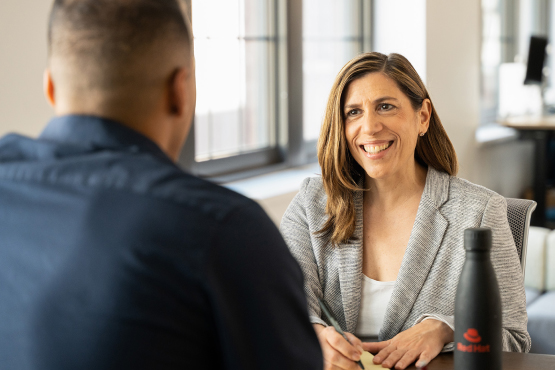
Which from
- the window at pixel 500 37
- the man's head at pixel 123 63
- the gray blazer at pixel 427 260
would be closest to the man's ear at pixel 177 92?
the man's head at pixel 123 63

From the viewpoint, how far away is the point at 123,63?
2.35ft

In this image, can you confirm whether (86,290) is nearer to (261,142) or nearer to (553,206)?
(261,142)

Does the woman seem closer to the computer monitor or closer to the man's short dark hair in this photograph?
the man's short dark hair

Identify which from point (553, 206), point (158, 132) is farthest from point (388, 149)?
point (553, 206)

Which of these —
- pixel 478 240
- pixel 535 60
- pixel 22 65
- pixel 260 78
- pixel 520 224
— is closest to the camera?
pixel 478 240

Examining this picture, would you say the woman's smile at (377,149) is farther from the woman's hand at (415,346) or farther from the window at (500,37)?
the window at (500,37)

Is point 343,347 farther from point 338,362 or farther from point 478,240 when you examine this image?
point 478,240

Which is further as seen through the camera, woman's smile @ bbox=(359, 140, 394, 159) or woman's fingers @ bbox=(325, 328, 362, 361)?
woman's smile @ bbox=(359, 140, 394, 159)

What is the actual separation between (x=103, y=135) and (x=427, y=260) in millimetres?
1082

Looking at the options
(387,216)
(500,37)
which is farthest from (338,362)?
(500,37)

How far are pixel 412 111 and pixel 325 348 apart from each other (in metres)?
0.76

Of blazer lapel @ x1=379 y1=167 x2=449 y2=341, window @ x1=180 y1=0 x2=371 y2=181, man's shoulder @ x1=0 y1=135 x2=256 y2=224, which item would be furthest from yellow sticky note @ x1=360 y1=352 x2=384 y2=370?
window @ x1=180 y1=0 x2=371 y2=181

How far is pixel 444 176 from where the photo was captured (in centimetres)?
174

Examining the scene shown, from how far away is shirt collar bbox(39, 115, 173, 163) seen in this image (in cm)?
71
